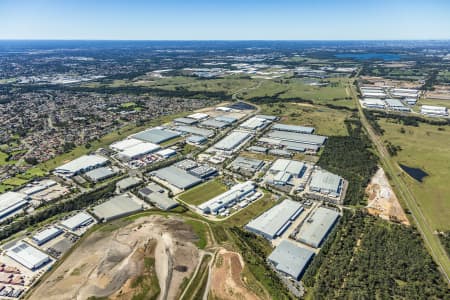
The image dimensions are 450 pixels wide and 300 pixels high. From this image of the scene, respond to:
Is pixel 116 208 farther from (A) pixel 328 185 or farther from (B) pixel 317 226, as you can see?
(A) pixel 328 185

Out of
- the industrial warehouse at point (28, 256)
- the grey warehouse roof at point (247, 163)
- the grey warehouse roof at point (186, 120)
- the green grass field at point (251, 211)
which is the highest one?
the grey warehouse roof at point (186, 120)

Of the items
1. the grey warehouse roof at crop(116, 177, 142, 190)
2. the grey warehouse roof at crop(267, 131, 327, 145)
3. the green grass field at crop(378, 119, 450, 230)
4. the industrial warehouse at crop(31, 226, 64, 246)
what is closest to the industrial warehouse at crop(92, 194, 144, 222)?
the grey warehouse roof at crop(116, 177, 142, 190)

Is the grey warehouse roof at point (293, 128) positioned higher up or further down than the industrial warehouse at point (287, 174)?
higher up

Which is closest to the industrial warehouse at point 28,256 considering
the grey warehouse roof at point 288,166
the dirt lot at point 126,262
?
the dirt lot at point 126,262

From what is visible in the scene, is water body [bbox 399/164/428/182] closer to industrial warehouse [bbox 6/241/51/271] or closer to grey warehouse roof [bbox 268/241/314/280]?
grey warehouse roof [bbox 268/241/314/280]

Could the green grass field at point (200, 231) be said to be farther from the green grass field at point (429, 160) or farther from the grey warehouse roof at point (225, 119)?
the grey warehouse roof at point (225, 119)
